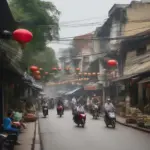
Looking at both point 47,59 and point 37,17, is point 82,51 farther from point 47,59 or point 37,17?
point 37,17

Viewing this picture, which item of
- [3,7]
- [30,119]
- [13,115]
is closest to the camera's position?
[3,7]

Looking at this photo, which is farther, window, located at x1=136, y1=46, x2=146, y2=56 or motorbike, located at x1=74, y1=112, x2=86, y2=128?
window, located at x1=136, y1=46, x2=146, y2=56

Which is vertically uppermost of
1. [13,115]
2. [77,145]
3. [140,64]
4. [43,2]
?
[43,2]

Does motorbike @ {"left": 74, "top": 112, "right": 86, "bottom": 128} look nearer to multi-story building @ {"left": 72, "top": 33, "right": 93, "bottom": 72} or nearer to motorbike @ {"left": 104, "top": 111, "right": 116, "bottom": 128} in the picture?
motorbike @ {"left": 104, "top": 111, "right": 116, "bottom": 128}

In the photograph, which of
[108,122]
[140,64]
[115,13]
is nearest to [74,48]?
[115,13]

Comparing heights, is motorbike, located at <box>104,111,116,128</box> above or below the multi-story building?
below

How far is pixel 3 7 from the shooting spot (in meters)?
10.7

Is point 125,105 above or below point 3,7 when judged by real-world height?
below

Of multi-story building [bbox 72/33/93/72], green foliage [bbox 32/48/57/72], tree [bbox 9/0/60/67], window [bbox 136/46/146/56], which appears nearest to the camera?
tree [bbox 9/0/60/67]

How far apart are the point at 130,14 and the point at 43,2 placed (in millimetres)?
12164

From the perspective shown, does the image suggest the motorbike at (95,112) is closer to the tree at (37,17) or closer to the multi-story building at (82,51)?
the tree at (37,17)

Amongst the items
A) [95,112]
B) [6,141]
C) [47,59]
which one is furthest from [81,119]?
[47,59]

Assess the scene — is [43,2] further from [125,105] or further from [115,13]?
[115,13]

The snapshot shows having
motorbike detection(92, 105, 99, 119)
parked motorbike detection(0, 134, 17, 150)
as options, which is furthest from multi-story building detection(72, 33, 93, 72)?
parked motorbike detection(0, 134, 17, 150)
